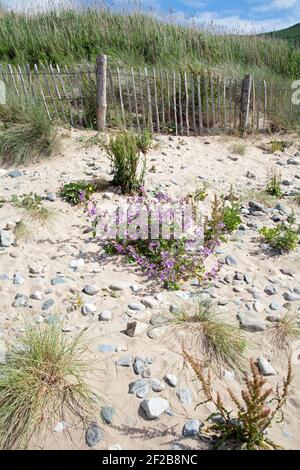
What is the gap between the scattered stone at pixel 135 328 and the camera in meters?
2.71

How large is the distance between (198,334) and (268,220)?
7.78 ft

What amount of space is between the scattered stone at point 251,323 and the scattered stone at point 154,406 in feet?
3.17

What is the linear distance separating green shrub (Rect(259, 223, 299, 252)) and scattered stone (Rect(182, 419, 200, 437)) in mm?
2330

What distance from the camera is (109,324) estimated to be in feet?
9.23

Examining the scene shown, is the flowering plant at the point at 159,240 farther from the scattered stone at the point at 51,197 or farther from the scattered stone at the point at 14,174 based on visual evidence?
the scattered stone at the point at 14,174

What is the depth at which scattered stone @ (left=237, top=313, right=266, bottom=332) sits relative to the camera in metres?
2.83

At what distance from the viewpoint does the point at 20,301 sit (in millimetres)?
2994

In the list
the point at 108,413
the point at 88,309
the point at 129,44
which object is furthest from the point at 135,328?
the point at 129,44

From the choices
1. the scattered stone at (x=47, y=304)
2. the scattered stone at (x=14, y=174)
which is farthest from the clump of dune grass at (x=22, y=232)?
the scattered stone at (x=14, y=174)

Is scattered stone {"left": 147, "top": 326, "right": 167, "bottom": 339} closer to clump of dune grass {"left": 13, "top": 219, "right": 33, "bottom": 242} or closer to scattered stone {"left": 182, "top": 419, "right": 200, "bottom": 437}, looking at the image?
scattered stone {"left": 182, "top": 419, "right": 200, "bottom": 437}

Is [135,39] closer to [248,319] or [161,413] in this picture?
[248,319]

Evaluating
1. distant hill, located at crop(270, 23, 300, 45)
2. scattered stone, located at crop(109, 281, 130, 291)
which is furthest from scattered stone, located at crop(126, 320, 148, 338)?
distant hill, located at crop(270, 23, 300, 45)

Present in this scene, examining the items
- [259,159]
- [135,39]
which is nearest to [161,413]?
[259,159]

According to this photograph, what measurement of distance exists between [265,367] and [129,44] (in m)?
9.97
